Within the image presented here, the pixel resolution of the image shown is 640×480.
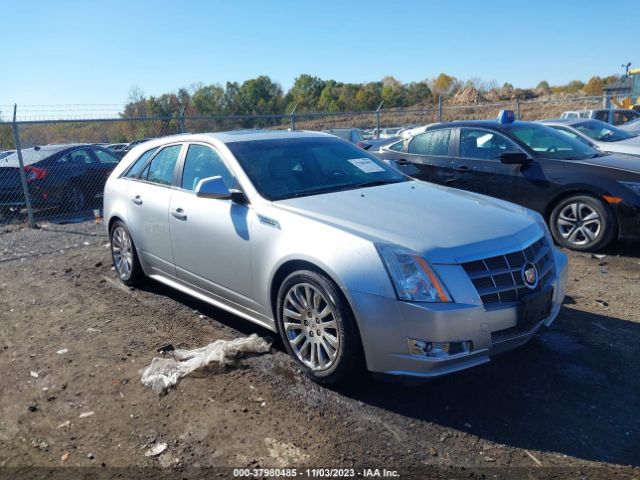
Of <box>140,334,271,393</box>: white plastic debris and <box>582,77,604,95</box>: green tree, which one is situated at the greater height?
<box>582,77,604,95</box>: green tree

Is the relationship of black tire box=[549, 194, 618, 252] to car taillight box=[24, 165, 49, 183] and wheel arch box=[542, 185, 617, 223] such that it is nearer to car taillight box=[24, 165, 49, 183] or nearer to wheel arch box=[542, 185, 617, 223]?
wheel arch box=[542, 185, 617, 223]

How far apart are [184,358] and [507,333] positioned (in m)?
2.35

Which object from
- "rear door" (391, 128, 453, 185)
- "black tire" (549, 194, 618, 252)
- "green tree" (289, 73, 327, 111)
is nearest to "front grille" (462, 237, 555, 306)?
"black tire" (549, 194, 618, 252)

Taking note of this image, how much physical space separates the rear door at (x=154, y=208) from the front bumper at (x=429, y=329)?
2414 mm

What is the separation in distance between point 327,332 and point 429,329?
0.73 m

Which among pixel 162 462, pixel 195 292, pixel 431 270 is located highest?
pixel 431 270

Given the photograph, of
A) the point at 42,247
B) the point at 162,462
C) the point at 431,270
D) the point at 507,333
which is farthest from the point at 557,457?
the point at 42,247

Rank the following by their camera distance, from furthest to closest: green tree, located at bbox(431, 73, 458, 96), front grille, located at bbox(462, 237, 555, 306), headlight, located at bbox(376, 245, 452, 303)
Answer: green tree, located at bbox(431, 73, 458, 96)
front grille, located at bbox(462, 237, 555, 306)
headlight, located at bbox(376, 245, 452, 303)

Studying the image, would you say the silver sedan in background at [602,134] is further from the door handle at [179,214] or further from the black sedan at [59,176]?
the black sedan at [59,176]

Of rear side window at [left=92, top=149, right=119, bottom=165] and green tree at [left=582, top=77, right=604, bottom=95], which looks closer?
rear side window at [left=92, top=149, right=119, bottom=165]

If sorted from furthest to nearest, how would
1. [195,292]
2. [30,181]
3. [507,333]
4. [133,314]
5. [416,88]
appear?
[416,88], [30,181], [133,314], [195,292], [507,333]

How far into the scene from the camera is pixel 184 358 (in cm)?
421

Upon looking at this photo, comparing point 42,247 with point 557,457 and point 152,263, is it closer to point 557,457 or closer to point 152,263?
point 152,263

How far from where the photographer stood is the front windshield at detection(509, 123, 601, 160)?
7.11 m
